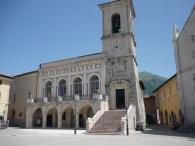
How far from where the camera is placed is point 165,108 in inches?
1608

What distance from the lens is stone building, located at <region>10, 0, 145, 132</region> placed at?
1172 inches

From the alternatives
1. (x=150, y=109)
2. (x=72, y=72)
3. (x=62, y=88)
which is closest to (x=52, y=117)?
(x=62, y=88)

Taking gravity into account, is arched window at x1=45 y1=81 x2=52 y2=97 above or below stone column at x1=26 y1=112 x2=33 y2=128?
above

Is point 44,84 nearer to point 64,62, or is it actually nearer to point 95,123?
point 64,62

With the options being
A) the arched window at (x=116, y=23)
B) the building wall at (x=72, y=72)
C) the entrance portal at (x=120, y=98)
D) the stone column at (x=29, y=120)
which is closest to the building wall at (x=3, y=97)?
the stone column at (x=29, y=120)

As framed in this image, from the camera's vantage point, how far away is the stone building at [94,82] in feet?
97.7

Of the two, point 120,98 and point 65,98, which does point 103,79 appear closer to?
point 120,98

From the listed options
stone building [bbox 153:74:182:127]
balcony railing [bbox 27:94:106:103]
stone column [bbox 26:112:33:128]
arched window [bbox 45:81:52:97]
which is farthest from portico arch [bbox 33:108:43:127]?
stone building [bbox 153:74:182:127]

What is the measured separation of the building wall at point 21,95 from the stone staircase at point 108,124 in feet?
50.4

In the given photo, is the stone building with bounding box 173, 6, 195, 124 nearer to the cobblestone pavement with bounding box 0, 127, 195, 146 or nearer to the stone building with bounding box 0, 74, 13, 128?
the cobblestone pavement with bounding box 0, 127, 195, 146

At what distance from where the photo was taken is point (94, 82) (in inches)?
1264

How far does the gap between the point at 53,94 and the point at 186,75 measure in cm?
1912

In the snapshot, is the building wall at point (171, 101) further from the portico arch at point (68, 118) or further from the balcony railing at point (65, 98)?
the portico arch at point (68, 118)

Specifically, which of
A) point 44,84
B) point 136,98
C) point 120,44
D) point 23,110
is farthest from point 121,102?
point 23,110
